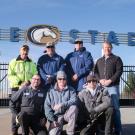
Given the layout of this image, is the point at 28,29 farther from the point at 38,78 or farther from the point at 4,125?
the point at 38,78

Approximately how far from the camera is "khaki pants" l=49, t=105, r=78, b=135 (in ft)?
27.0

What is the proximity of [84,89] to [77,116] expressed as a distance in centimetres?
62

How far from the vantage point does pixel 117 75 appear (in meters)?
9.02

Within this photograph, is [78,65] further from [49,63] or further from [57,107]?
[57,107]

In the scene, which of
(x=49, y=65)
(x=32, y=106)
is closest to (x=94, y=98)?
(x=32, y=106)

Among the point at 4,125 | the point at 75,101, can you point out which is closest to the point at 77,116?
the point at 75,101

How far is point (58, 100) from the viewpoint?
841 cm

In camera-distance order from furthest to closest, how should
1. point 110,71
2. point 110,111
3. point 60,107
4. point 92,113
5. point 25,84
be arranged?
point 110,71, point 25,84, point 92,113, point 110,111, point 60,107

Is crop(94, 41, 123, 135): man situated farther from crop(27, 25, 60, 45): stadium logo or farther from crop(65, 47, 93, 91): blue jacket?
crop(27, 25, 60, 45): stadium logo

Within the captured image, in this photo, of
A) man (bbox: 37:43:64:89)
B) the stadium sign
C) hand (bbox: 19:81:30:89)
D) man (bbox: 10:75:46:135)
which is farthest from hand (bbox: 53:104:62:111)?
the stadium sign

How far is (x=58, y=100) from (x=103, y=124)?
986 mm

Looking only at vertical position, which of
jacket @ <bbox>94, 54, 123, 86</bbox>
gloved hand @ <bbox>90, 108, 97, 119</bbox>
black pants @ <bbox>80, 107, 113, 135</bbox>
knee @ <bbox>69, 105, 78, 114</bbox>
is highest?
jacket @ <bbox>94, 54, 123, 86</bbox>

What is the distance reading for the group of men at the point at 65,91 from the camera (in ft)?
27.5

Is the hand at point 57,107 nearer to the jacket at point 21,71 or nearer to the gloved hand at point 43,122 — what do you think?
the gloved hand at point 43,122
